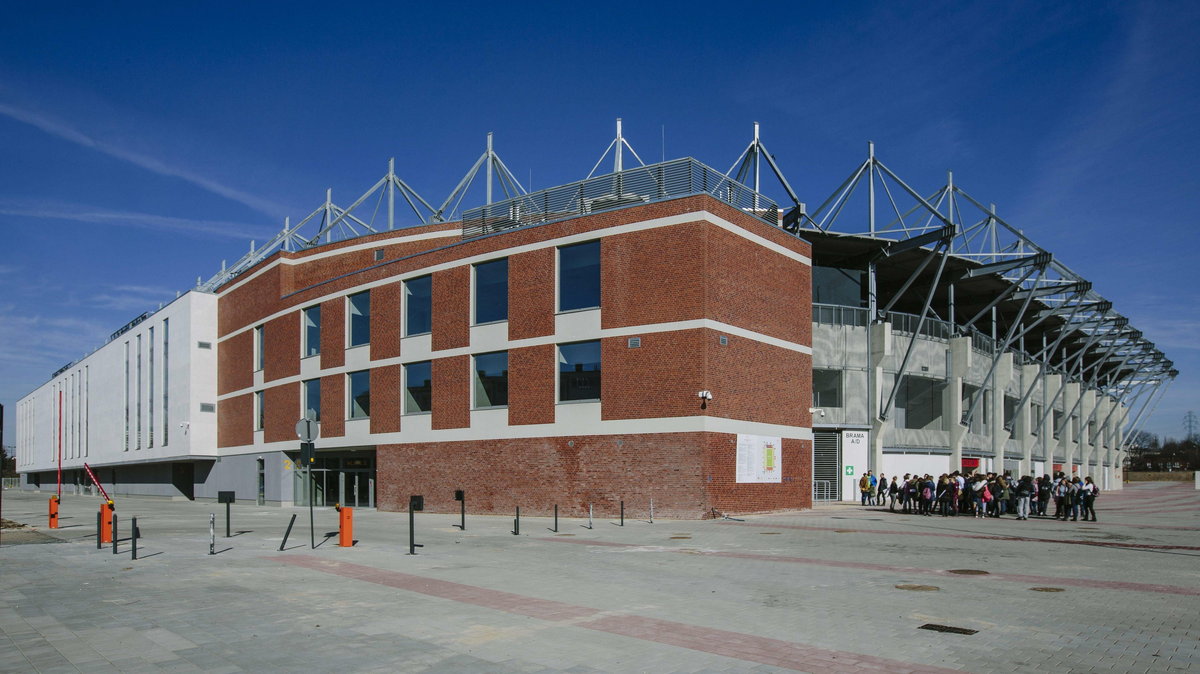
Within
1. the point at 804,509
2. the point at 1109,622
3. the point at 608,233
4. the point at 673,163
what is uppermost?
the point at 673,163

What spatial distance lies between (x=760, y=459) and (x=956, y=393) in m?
20.0

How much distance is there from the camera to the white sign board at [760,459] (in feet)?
99.7

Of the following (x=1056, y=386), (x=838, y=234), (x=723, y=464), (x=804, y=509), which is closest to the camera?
(x=723, y=464)

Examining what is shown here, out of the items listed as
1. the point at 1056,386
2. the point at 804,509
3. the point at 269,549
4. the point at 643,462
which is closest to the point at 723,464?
the point at 643,462

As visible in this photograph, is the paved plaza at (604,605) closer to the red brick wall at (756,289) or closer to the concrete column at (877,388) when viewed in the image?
the red brick wall at (756,289)

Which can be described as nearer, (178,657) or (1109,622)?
(178,657)

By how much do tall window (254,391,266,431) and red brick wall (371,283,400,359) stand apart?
12816 mm

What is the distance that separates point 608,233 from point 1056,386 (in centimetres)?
5158

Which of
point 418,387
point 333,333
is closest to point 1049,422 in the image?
point 418,387

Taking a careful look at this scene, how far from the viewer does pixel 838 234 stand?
1663 inches

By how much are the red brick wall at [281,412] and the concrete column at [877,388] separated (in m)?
28.7

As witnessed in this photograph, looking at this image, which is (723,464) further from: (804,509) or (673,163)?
(673,163)

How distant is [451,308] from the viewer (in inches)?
1410

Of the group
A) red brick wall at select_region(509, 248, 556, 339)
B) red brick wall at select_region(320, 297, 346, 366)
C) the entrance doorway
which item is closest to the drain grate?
red brick wall at select_region(509, 248, 556, 339)
